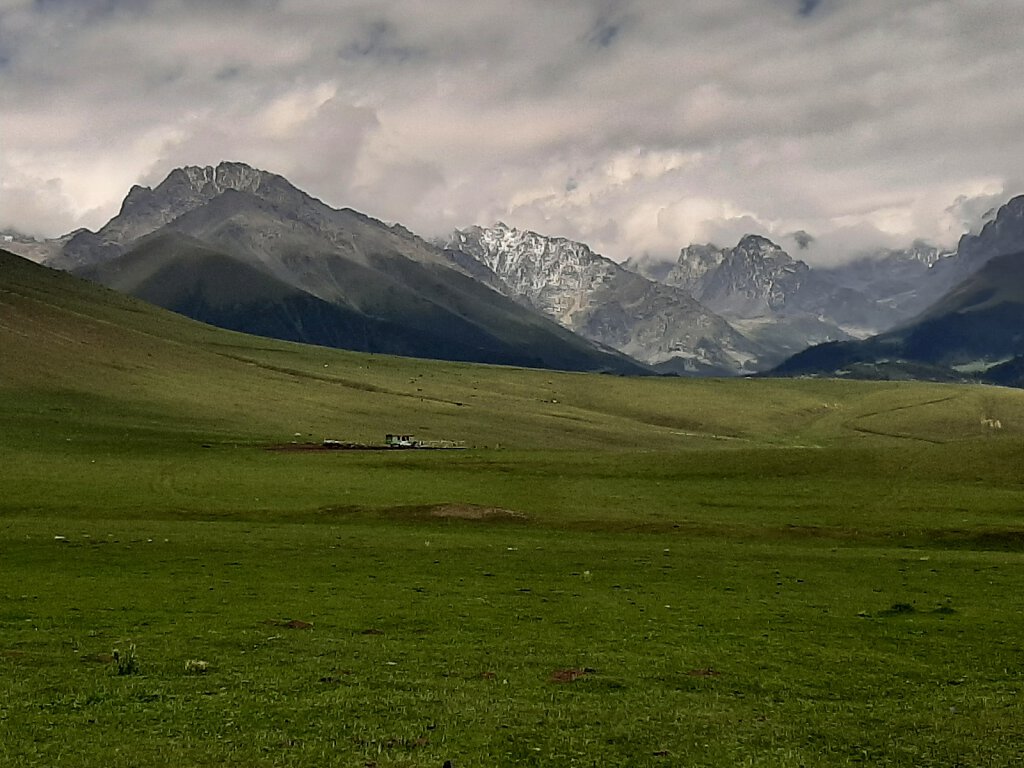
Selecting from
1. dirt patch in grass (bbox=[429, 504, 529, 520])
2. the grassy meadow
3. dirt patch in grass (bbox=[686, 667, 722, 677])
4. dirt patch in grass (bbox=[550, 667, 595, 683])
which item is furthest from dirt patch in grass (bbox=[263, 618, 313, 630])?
dirt patch in grass (bbox=[429, 504, 529, 520])

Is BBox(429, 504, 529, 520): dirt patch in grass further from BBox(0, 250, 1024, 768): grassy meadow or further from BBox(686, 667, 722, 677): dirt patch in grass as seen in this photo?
BBox(686, 667, 722, 677): dirt patch in grass

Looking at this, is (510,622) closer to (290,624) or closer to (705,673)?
(290,624)

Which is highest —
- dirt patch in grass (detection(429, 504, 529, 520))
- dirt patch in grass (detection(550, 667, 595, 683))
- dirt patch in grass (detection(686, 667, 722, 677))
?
dirt patch in grass (detection(686, 667, 722, 677))

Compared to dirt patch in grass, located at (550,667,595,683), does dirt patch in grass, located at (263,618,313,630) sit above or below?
below

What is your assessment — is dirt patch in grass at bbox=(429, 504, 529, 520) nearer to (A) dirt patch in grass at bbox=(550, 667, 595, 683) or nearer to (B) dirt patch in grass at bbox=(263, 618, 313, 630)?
(B) dirt patch in grass at bbox=(263, 618, 313, 630)

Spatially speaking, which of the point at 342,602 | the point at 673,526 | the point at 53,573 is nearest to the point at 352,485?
the point at 673,526

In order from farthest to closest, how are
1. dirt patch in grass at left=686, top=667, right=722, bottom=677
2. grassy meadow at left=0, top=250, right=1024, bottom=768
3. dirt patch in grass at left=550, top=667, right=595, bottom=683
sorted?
dirt patch in grass at left=686, top=667, right=722, bottom=677 → dirt patch in grass at left=550, top=667, right=595, bottom=683 → grassy meadow at left=0, top=250, right=1024, bottom=768

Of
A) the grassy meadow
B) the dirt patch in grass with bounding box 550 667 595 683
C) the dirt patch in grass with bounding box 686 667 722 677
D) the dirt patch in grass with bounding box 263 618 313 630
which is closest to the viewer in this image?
the grassy meadow

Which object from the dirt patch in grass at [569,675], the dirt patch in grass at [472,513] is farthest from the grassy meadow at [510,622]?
the dirt patch in grass at [472,513]

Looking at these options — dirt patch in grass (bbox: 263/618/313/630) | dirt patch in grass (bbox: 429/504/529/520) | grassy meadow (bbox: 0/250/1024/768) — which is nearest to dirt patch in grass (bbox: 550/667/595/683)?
grassy meadow (bbox: 0/250/1024/768)

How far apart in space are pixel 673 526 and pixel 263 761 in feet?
180

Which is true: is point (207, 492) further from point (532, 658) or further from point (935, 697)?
point (935, 697)

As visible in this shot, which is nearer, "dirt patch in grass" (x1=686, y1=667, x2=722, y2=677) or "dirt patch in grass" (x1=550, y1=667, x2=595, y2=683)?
"dirt patch in grass" (x1=550, y1=667, x2=595, y2=683)

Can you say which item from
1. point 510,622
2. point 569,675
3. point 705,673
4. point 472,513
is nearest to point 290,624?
point 510,622
